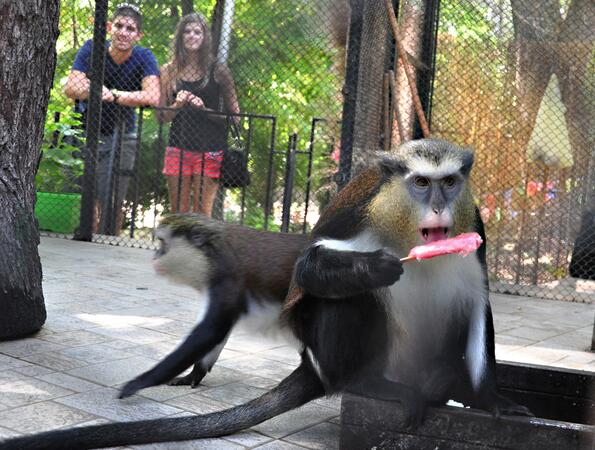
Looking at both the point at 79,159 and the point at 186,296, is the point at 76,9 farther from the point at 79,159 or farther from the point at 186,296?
the point at 186,296

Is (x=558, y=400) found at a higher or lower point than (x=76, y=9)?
lower

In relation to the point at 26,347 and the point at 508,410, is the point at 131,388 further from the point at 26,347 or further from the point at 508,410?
the point at 508,410

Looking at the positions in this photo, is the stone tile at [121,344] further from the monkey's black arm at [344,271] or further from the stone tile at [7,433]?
the monkey's black arm at [344,271]

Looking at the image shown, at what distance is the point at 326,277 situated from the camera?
2838mm

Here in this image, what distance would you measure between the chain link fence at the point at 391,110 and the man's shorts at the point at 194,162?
0.5 inches

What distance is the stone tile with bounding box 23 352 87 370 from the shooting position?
12.8ft

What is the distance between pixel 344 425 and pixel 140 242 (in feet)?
20.4

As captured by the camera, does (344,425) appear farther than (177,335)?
No

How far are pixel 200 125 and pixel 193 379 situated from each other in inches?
184

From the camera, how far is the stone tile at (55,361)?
389cm

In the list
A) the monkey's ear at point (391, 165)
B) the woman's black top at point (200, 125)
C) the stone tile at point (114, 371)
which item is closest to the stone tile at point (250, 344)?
the stone tile at point (114, 371)

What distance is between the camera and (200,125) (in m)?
8.12

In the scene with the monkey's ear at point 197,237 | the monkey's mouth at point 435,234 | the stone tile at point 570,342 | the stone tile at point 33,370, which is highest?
the monkey's mouth at point 435,234

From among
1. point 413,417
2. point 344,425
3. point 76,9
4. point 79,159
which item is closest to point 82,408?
point 344,425
